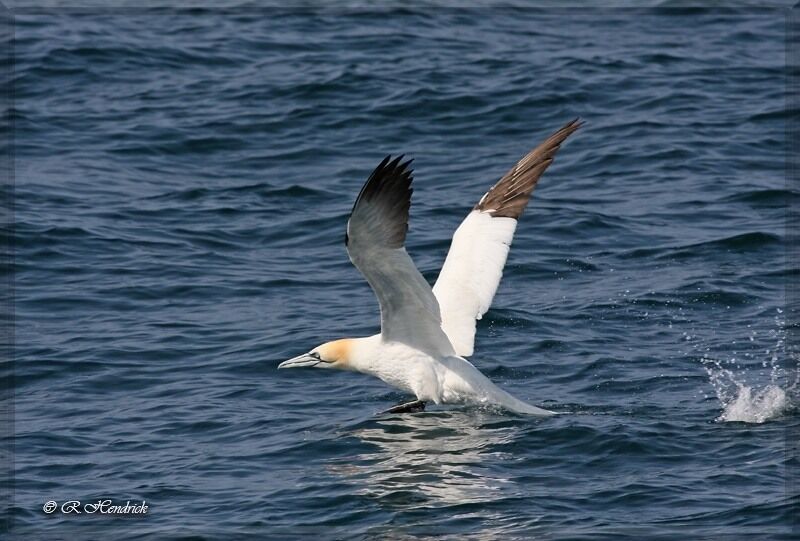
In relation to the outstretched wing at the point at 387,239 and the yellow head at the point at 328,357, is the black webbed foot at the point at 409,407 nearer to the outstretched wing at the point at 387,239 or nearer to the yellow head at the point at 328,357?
the yellow head at the point at 328,357

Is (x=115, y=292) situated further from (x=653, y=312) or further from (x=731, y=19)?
(x=731, y=19)

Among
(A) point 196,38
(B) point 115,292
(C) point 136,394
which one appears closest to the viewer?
(C) point 136,394

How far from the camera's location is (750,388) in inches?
391

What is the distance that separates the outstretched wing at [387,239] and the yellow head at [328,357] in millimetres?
671

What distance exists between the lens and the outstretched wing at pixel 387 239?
8.68 m

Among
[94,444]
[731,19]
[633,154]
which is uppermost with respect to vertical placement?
[731,19]

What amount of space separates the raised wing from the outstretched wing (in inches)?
35.4

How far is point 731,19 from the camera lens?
20.8m

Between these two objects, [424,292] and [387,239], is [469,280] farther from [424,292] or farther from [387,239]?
[387,239]

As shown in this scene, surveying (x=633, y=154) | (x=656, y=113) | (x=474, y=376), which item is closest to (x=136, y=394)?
(x=474, y=376)

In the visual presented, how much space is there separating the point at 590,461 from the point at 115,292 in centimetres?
574

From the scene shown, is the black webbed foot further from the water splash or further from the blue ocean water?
the water splash

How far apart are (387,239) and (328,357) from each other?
1628mm

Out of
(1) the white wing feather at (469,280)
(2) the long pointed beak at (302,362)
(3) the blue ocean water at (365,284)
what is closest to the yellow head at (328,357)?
(2) the long pointed beak at (302,362)
